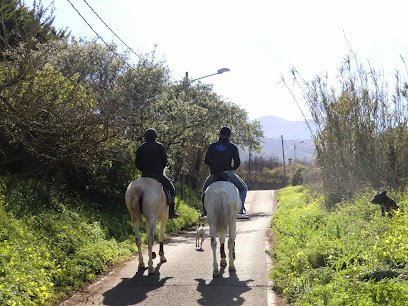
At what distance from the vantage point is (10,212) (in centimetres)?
884

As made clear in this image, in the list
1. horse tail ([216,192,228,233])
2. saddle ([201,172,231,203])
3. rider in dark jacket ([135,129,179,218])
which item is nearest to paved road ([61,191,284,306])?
horse tail ([216,192,228,233])

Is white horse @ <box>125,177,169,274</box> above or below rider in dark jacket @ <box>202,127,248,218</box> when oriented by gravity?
below

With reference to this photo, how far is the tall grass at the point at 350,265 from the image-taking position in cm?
519

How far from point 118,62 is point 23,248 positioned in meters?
18.3

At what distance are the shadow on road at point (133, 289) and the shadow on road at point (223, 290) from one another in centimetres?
74

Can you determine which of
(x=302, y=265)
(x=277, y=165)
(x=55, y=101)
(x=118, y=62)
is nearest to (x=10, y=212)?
(x=55, y=101)

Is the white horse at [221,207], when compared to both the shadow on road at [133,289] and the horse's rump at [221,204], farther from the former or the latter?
the shadow on road at [133,289]

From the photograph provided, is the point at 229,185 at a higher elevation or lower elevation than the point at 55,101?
lower

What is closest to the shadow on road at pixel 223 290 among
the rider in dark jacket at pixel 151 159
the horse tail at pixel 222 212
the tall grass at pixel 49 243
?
the horse tail at pixel 222 212

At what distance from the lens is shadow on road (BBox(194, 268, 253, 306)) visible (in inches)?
272

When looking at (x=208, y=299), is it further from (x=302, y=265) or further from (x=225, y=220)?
(x=225, y=220)

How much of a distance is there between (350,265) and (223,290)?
215 centimetres

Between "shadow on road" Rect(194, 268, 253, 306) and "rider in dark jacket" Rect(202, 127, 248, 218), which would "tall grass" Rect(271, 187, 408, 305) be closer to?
"shadow on road" Rect(194, 268, 253, 306)

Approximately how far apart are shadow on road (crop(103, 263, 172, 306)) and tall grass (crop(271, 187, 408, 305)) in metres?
1.97
